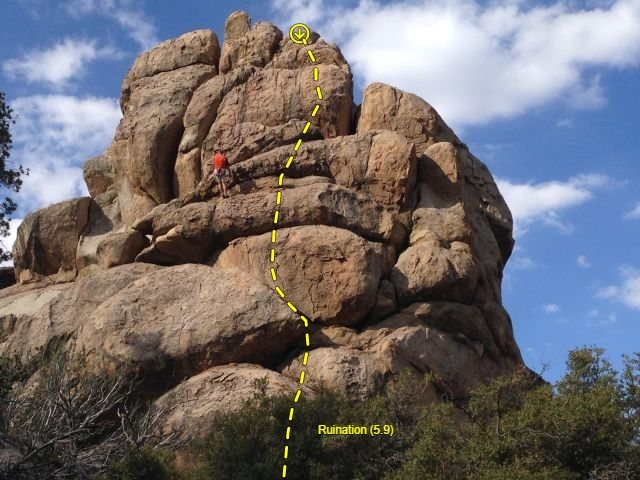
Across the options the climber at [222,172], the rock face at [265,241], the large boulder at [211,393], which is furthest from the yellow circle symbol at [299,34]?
the large boulder at [211,393]

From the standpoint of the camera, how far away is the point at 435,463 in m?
21.1

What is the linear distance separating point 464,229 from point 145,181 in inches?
402

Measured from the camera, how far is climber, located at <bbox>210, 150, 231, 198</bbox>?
28859mm

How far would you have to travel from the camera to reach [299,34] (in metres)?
33.8

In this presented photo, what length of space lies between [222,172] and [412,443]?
400 inches

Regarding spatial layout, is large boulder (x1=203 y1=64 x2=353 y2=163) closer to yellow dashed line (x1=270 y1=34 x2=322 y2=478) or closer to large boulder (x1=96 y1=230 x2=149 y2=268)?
yellow dashed line (x1=270 y1=34 x2=322 y2=478)

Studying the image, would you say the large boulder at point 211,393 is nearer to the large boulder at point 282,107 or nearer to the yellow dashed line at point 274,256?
the yellow dashed line at point 274,256

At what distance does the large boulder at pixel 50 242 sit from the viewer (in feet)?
110

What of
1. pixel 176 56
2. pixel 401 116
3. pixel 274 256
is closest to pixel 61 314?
pixel 274 256

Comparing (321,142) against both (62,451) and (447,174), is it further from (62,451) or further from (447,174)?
(62,451)

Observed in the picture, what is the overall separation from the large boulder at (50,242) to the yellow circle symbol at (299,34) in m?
8.74

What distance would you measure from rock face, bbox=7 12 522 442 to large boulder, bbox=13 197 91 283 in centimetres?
6

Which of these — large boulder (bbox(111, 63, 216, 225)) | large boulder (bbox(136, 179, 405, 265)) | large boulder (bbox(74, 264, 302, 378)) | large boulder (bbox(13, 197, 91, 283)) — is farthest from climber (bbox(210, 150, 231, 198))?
large boulder (bbox(13, 197, 91, 283))

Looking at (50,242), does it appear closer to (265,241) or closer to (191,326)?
(265,241)
